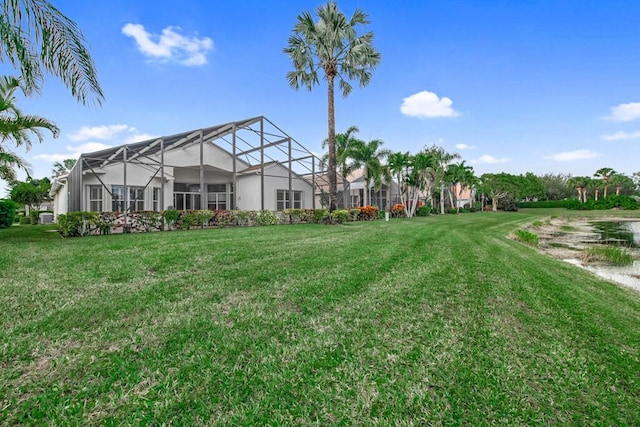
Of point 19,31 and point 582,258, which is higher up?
point 19,31

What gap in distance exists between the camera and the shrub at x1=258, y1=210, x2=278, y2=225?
1692 cm

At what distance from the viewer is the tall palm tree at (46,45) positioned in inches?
219

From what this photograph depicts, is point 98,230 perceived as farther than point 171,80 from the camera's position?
No

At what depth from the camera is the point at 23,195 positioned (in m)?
30.4

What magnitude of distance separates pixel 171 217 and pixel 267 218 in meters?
5.14

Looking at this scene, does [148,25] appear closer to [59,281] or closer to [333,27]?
[333,27]

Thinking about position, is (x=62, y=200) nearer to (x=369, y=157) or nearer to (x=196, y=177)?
(x=196, y=177)

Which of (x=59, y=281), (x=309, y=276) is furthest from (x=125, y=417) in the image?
(x=59, y=281)

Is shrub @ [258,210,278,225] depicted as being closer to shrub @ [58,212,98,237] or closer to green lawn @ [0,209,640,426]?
shrub @ [58,212,98,237]

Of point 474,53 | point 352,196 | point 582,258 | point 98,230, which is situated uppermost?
point 474,53

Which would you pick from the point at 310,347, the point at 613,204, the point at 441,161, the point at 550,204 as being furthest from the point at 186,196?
the point at 613,204

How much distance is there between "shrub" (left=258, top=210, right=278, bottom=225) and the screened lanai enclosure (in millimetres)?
1143

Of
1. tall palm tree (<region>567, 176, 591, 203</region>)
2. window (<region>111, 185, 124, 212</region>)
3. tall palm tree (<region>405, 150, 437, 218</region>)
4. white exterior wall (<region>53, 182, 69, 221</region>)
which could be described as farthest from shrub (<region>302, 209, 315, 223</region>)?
tall palm tree (<region>567, 176, 591, 203</region>)

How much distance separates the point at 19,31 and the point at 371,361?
320 inches
